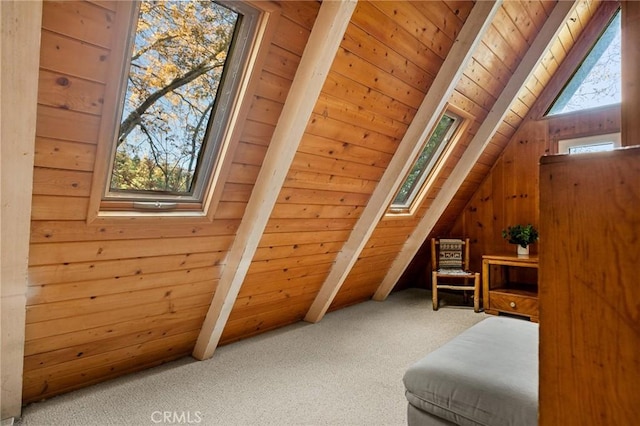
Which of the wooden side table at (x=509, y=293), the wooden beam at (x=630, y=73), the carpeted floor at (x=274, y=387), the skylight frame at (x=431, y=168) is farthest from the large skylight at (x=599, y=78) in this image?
the wooden beam at (x=630, y=73)

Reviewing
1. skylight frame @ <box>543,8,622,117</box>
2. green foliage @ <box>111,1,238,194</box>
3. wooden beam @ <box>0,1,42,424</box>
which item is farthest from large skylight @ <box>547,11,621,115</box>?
wooden beam @ <box>0,1,42,424</box>

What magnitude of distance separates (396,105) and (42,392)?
2.45 metres

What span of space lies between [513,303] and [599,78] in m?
2.24

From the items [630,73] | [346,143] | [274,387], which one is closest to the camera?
[630,73]

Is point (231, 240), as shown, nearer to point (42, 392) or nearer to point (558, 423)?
point (42, 392)

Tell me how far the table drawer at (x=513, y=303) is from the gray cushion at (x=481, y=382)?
196 centimetres

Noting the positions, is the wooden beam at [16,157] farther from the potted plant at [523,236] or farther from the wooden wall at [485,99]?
the potted plant at [523,236]

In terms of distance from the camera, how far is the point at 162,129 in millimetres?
1484

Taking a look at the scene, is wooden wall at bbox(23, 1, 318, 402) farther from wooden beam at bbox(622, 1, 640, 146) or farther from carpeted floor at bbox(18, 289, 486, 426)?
wooden beam at bbox(622, 1, 640, 146)

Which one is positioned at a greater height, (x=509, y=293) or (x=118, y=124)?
(x=118, y=124)

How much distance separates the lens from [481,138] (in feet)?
10.2

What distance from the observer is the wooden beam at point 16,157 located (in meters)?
0.92

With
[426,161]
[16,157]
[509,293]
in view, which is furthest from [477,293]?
[16,157]

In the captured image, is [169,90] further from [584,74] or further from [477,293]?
[584,74]
